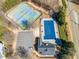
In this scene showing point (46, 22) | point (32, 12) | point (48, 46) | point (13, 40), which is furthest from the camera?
point (32, 12)

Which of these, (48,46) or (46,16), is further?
(46,16)

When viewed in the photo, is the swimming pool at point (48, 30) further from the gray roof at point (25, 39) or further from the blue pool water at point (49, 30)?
the gray roof at point (25, 39)

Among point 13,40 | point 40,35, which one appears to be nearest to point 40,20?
point 40,35

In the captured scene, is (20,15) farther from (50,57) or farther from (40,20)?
(50,57)

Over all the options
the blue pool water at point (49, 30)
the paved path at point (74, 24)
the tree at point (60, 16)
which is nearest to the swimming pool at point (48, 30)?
the blue pool water at point (49, 30)

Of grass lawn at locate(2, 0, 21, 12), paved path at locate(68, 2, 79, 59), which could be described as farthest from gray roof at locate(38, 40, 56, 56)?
grass lawn at locate(2, 0, 21, 12)

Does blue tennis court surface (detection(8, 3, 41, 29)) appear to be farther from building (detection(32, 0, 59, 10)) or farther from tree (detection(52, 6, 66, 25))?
tree (detection(52, 6, 66, 25))
